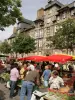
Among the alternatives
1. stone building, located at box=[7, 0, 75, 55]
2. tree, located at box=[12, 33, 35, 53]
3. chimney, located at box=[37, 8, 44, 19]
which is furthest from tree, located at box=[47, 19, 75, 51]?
chimney, located at box=[37, 8, 44, 19]

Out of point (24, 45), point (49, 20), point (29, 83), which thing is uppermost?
point (49, 20)

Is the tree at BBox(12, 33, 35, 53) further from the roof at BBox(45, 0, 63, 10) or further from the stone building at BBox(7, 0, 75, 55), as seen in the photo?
the roof at BBox(45, 0, 63, 10)

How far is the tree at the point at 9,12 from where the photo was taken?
17734mm

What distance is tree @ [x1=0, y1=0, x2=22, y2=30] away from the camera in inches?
698

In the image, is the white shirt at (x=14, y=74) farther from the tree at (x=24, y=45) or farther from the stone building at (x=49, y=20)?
the tree at (x=24, y=45)

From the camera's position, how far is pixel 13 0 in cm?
1962

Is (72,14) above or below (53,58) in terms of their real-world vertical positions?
above

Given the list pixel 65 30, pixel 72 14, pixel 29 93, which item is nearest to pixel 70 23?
pixel 65 30

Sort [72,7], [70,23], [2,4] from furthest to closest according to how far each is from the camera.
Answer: [72,7] < [70,23] < [2,4]

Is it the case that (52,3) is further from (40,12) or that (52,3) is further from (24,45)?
(24,45)

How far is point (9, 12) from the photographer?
19672 mm

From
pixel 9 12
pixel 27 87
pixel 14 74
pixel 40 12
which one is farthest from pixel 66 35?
pixel 40 12

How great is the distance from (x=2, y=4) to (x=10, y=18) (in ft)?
7.95

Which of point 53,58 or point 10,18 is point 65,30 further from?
point 53,58
